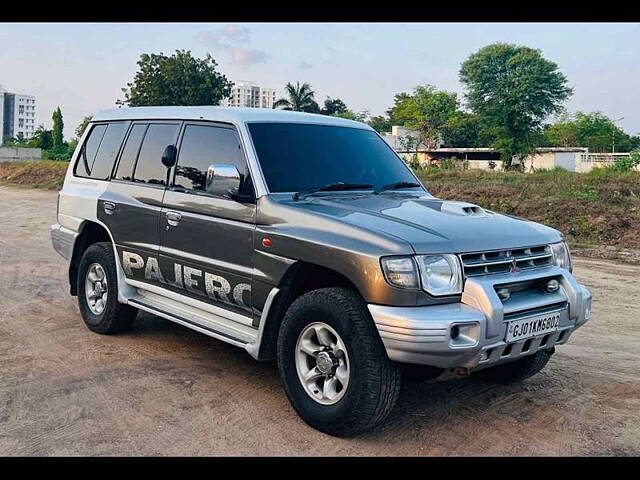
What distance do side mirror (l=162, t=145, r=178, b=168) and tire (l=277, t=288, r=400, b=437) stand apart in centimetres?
190

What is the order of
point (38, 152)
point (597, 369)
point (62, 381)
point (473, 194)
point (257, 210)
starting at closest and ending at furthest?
point (257, 210)
point (62, 381)
point (597, 369)
point (473, 194)
point (38, 152)

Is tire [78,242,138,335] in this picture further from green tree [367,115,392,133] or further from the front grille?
green tree [367,115,392,133]

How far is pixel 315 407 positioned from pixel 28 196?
26.1m

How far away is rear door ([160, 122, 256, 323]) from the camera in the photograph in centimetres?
467

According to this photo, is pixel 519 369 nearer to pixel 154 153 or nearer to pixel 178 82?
pixel 154 153

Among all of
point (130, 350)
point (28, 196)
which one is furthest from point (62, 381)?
point (28, 196)

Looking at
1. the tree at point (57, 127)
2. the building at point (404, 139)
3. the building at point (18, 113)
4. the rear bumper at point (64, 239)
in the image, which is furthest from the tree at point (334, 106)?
the building at point (18, 113)

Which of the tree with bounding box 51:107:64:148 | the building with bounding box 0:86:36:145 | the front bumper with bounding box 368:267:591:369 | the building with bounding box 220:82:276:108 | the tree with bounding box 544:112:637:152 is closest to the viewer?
the front bumper with bounding box 368:267:591:369

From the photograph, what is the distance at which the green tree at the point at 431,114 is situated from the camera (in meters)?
65.0

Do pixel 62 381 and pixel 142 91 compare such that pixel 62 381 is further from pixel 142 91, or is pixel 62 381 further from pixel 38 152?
pixel 38 152

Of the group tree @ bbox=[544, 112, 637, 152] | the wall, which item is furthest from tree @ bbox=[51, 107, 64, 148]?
tree @ bbox=[544, 112, 637, 152]

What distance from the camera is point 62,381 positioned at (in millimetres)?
4980

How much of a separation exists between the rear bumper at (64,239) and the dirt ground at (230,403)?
72cm

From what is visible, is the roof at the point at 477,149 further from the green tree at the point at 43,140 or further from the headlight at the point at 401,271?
the headlight at the point at 401,271
